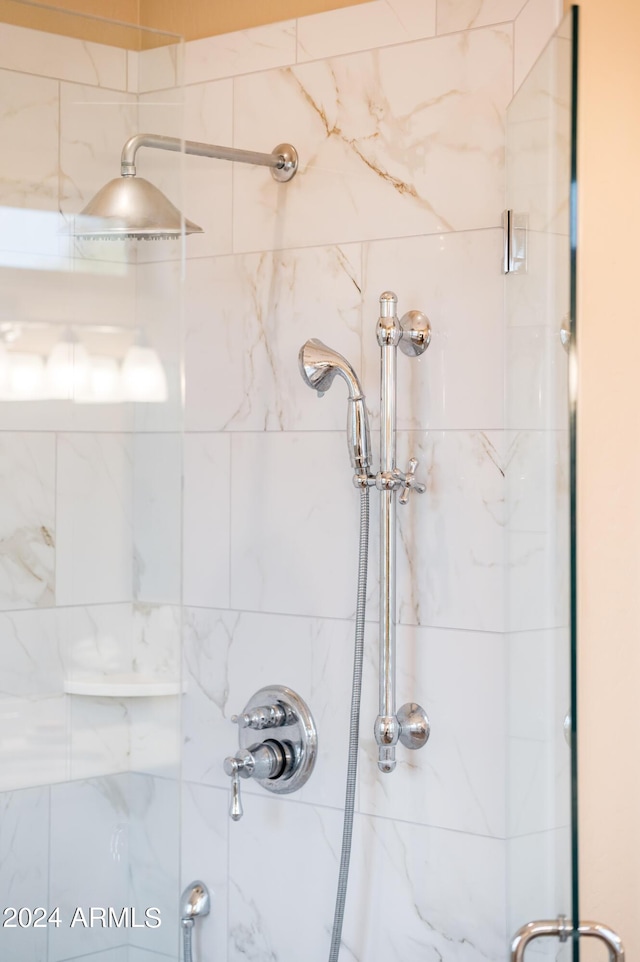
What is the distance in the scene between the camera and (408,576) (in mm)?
1723

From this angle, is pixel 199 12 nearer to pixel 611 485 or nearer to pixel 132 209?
pixel 132 209

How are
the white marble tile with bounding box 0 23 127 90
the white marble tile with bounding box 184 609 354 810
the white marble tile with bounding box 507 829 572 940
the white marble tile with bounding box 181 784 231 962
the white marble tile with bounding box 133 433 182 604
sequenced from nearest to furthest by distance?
1. the white marble tile with bounding box 507 829 572 940
2. the white marble tile with bounding box 0 23 127 90
3. the white marble tile with bounding box 133 433 182 604
4. the white marble tile with bounding box 184 609 354 810
5. the white marble tile with bounding box 181 784 231 962

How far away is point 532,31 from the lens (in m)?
1.60

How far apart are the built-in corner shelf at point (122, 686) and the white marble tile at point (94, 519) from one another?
4.3 inches

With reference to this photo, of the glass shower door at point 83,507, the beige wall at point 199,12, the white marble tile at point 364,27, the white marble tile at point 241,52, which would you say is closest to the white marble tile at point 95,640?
the glass shower door at point 83,507

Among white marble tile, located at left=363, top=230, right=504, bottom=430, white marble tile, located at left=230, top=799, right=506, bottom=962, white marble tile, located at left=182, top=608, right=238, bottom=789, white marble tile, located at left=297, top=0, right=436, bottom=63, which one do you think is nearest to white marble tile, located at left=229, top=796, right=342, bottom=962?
white marble tile, located at left=230, top=799, right=506, bottom=962

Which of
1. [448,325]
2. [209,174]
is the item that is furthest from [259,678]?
[209,174]

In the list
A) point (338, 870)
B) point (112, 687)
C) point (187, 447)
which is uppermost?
point (187, 447)

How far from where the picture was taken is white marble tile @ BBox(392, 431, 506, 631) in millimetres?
1642

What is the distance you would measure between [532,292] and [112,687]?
783 mm

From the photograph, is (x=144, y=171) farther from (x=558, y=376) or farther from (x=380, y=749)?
(x=380, y=749)

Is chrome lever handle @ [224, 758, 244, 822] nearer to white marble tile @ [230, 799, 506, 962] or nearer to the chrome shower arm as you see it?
white marble tile @ [230, 799, 506, 962]

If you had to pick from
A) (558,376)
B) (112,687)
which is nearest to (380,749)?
(112,687)

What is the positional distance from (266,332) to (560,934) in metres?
1.13
